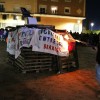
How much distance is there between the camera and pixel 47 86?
30.3ft

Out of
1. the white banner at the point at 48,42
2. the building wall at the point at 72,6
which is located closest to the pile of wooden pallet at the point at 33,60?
the white banner at the point at 48,42

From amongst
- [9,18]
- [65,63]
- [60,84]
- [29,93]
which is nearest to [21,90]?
[29,93]

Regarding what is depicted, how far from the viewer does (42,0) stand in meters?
51.6

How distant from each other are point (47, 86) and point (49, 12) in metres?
43.4

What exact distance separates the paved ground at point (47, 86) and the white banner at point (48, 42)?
92cm

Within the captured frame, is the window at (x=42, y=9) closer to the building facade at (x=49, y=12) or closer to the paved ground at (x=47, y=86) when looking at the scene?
the building facade at (x=49, y=12)

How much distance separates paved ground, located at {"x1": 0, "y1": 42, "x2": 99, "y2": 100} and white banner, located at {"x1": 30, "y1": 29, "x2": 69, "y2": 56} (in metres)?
0.92

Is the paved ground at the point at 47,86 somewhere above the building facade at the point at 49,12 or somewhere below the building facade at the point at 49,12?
below

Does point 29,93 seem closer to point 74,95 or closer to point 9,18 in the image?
point 74,95

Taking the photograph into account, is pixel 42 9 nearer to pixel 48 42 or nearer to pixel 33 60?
pixel 48 42

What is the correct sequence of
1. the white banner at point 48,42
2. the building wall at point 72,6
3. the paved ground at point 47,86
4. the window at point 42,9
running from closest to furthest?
the paved ground at point 47,86 → the white banner at point 48,42 → the window at point 42,9 → the building wall at point 72,6

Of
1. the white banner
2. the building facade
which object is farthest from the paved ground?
the building facade

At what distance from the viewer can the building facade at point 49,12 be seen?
49656 mm

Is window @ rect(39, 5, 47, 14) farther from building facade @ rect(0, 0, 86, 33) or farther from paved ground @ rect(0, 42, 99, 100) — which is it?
paved ground @ rect(0, 42, 99, 100)
